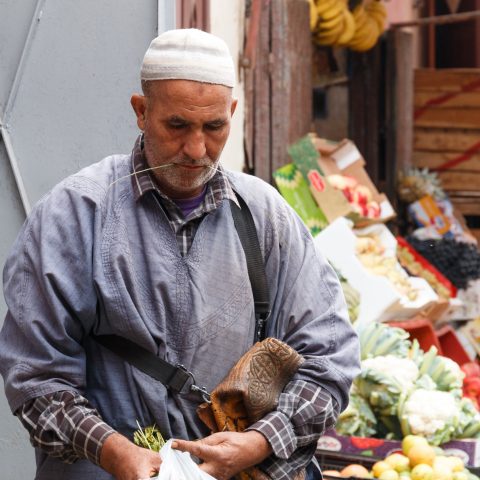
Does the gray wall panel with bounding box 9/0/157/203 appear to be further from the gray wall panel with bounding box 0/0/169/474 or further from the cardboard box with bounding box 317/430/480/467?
the cardboard box with bounding box 317/430/480/467

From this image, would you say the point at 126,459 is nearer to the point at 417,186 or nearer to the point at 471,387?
the point at 471,387

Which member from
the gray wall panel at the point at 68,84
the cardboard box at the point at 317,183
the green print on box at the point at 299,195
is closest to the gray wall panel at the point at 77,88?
the gray wall panel at the point at 68,84

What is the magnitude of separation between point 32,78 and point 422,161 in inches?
256

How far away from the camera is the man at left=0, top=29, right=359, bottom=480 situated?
2.53 metres

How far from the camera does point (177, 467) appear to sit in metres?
2.34

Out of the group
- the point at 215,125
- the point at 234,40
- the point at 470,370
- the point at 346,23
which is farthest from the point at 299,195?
the point at 215,125

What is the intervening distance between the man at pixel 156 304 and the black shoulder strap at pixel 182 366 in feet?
0.06

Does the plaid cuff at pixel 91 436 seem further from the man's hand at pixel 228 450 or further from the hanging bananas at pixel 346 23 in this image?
the hanging bananas at pixel 346 23

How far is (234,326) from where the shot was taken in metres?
2.65

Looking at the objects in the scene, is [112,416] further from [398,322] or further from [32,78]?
[398,322]

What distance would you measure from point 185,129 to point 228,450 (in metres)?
0.73

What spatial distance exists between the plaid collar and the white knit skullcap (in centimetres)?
21

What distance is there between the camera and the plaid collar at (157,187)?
264cm

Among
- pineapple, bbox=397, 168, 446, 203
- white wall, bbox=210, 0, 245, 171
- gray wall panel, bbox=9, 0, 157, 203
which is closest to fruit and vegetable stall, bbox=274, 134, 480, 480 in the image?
pineapple, bbox=397, 168, 446, 203
